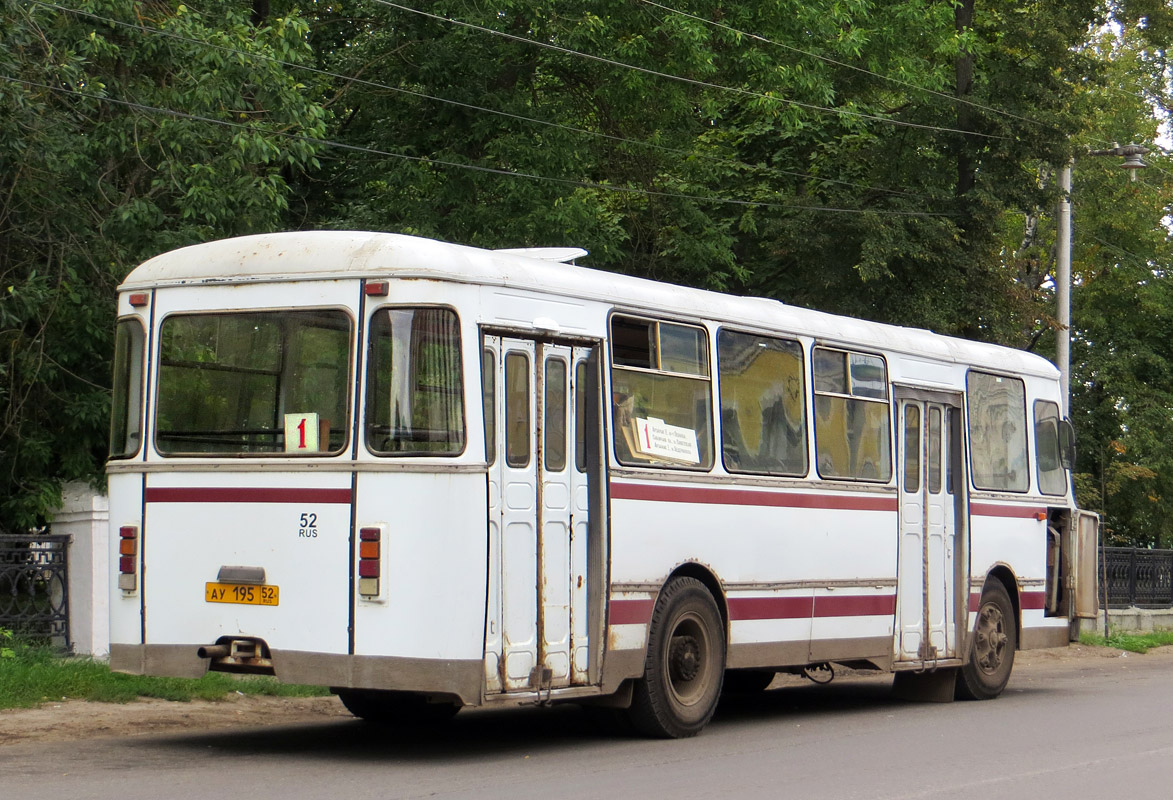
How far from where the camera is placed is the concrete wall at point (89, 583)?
1377cm

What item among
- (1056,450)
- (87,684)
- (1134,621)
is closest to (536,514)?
(87,684)

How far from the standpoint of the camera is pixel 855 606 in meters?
13.1

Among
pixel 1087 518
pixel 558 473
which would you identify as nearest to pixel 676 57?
pixel 1087 518

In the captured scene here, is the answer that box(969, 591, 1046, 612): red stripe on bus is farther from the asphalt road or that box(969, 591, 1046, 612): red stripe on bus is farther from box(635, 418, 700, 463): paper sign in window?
box(635, 418, 700, 463): paper sign in window

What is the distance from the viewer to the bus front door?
9430 millimetres

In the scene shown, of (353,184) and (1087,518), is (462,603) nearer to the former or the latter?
(1087,518)

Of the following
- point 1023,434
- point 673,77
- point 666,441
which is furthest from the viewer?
point 673,77

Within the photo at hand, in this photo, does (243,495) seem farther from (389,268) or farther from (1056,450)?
(1056,450)

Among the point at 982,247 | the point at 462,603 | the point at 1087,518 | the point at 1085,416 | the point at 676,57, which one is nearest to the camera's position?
the point at 462,603

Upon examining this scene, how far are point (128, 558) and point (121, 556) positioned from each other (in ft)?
0.21

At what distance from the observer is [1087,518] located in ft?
53.6

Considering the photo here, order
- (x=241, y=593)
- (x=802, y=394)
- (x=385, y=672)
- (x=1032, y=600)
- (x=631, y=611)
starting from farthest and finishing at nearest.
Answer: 1. (x=1032, y=600)
2. (x=802, y=394)
3. (x=631, y=611)
4. (x=241, y=593)
5. (x=385, y=672)

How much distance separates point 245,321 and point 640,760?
372 centimetres

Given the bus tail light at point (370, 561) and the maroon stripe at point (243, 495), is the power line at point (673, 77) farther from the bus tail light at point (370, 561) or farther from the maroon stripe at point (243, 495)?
the bus tail light at point (370, 561)
